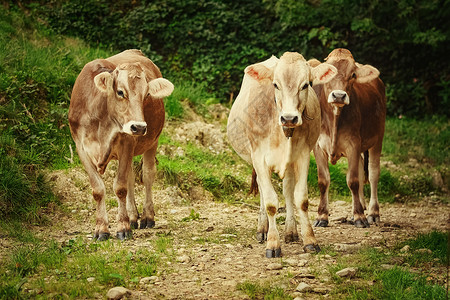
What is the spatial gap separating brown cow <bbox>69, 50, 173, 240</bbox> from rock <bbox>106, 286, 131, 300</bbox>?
200 cm

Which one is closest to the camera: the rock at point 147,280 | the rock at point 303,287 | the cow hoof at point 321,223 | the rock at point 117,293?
the rock at point 117,293

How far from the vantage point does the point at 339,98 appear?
751 cm

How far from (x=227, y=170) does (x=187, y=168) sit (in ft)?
2.61

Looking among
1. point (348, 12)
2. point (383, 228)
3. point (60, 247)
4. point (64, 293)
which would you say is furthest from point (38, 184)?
point (348, 12)

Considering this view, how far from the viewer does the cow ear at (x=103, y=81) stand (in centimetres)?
672

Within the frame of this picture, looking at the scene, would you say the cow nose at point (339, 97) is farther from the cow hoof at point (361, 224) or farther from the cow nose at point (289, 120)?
the cow nose at point (289, 120)

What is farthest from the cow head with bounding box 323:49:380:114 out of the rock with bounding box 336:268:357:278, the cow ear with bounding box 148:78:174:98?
the rock with bounding box 336:268:357:278

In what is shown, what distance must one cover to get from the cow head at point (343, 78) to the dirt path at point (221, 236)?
1.64 m

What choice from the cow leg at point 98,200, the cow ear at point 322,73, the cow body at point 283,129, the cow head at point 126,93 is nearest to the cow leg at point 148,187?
the cow leg at point 98,200

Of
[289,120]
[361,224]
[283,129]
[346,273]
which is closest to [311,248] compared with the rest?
[346,273]

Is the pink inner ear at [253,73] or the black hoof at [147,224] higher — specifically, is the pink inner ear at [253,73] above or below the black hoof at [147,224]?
above

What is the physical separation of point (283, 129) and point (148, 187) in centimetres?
250

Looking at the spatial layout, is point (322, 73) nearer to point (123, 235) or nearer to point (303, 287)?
point (303, 287)

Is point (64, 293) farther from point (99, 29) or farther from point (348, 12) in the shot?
point (348, 12)
